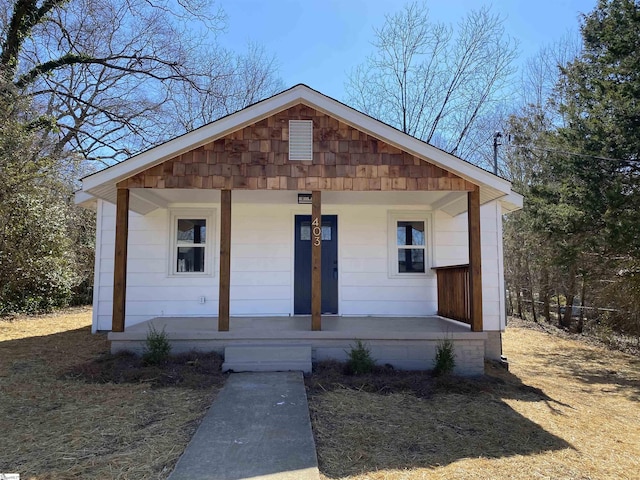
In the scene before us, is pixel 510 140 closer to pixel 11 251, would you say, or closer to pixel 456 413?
pixel 456 413

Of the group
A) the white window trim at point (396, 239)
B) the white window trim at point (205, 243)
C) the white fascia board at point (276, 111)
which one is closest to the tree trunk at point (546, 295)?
the white window trim at point (396, 239)

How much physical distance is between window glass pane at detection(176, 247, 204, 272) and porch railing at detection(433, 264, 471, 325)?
14.2 feet

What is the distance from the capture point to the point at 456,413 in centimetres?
441

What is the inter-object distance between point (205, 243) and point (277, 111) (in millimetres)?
3095

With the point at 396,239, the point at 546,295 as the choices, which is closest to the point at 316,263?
the point at 396,239

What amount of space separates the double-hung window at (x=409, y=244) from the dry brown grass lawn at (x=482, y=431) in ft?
7.82

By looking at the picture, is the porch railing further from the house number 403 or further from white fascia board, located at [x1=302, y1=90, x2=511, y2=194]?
the house number 403

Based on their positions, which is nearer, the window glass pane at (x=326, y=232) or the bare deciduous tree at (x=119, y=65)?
the window glass pane at (x=326, y=232)

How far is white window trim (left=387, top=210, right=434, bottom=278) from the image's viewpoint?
317 inches

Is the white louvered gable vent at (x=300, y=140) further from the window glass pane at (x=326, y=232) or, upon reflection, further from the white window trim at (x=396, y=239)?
the white window trim at (x=396, y=239)

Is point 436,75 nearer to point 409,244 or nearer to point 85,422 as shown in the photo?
point 409,244

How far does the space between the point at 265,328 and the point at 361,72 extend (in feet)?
46.5

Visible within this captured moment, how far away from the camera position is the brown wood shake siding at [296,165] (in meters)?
5.95

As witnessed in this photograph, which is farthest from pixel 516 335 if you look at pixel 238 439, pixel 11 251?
pixel 11 251
